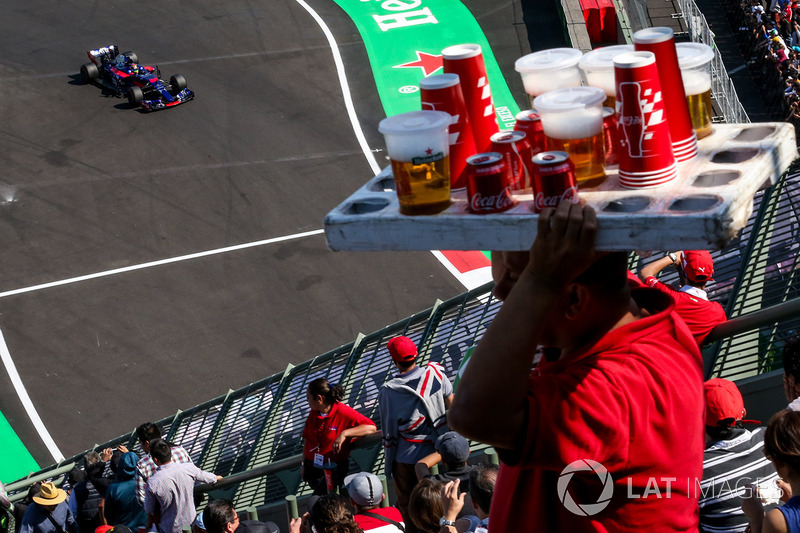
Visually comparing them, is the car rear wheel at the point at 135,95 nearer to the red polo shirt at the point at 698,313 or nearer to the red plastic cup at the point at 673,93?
the red polo shirt at the point at 698,313

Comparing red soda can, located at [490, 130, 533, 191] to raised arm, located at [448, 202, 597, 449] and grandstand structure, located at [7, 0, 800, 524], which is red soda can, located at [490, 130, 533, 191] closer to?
raised arm, located at [448, 202, 597, 449]

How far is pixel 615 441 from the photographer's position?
8.40ft

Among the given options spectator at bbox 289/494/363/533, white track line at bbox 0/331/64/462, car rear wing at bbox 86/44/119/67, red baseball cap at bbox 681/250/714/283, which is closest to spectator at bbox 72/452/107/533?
spectator at bbox 289/494/363/533

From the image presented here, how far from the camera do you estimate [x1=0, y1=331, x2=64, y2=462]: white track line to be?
16.1m

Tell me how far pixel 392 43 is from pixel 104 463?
59.2ft

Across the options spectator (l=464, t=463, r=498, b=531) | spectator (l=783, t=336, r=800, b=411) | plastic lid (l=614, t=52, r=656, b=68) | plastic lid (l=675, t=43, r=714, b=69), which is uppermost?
plastic lid (l=614, t=52, r=656, b=68)

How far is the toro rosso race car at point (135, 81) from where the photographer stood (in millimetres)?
24367

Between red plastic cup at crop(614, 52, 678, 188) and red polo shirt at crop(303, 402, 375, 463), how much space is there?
5186 millimetres

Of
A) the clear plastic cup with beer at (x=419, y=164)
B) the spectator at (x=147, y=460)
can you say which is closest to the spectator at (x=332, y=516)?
the clear plastic cup with beer at (x=419, y=164)

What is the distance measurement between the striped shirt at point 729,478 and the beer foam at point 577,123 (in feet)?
6.38

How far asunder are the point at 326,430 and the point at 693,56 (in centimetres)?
516

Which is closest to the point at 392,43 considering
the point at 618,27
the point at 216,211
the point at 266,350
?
the point at 618,27

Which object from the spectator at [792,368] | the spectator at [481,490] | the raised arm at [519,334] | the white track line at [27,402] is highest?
the raised arm at [519,334]

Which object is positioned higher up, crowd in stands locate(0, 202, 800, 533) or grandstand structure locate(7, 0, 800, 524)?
crowd in stands locate(0, 202, 800, 533)
